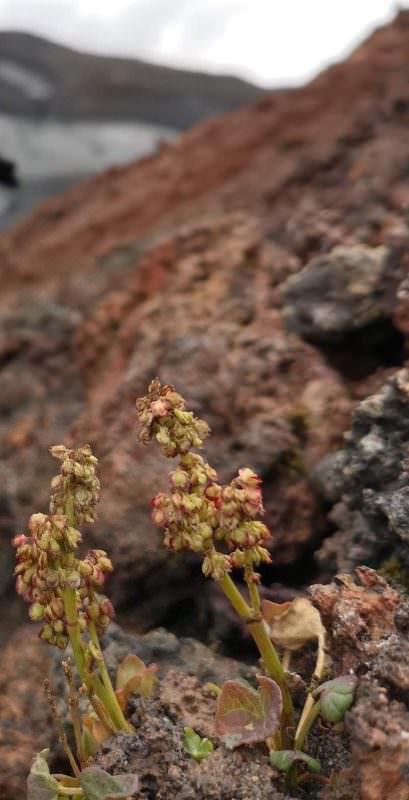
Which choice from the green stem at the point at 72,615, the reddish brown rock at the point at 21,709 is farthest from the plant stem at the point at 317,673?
the reddish brown rock at the point at 21,709

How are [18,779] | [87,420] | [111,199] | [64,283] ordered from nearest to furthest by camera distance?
1. [18,779]
2. [87,420]
3. [64,283]
4. [111,199]

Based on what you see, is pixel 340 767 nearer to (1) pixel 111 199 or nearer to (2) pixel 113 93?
(1) pixel 111 199

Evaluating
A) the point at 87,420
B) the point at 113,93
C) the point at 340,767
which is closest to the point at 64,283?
the point at 87,420

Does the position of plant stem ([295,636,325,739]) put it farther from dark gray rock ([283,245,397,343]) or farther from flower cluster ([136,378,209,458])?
dark gray rock ([283,245,397,343])

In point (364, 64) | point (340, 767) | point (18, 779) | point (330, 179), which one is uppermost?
point (364, 64)

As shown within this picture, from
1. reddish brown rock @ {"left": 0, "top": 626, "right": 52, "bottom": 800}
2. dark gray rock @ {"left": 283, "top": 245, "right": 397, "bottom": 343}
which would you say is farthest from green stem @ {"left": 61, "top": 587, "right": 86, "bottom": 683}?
dark gray rock @ {"left": 283, "top": 245, "right": 397, "bottom": 343}

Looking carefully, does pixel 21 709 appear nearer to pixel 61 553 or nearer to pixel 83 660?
pixel 83 660

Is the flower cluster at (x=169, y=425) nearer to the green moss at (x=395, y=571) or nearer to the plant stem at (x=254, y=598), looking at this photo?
the plant stem at (x=254, y=598)

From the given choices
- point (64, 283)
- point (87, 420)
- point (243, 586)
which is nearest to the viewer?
point (243, 586)

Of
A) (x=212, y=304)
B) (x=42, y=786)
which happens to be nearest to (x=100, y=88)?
(x=212, y=304)
